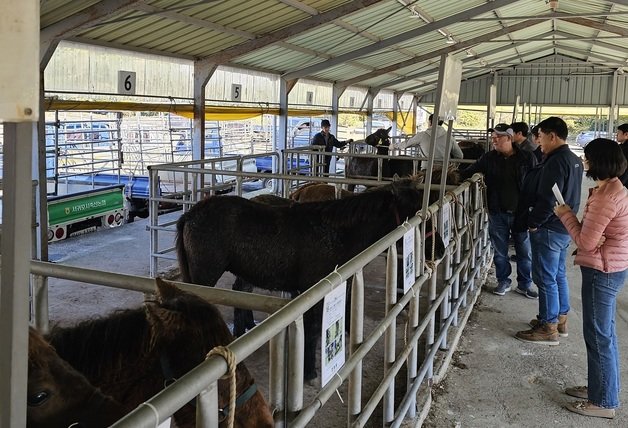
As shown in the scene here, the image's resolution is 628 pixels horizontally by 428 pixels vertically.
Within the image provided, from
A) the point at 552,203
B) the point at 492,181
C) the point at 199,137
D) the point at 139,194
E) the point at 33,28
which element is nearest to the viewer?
the point at 33,28

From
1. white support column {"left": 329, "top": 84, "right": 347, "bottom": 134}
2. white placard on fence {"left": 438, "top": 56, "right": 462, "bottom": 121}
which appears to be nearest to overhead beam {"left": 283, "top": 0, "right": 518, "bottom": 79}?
white support column {"left": 329, "top": 84, "right": 347, "bottom": 134}

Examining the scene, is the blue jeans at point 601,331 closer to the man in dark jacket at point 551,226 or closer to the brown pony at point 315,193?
the man in dark jacket at point 551,226

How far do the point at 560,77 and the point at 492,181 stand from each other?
855 inches

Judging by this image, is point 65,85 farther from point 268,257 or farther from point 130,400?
point 130,400

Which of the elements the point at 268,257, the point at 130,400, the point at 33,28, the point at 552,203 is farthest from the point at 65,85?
the point at 33,28

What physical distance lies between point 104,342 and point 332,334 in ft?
2.38

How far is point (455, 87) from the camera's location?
366cm

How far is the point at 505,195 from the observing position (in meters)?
5.76

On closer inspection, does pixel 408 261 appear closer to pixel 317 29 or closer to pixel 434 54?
pixel 317 29

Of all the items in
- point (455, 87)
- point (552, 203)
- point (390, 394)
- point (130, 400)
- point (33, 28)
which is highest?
point (455, 87)

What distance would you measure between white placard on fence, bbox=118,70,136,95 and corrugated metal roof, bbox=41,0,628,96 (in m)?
0.37

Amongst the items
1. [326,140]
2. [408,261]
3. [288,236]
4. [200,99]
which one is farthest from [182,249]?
[326,140]

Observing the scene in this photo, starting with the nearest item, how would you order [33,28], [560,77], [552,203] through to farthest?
[33,28] < [552,203] < [560,77]

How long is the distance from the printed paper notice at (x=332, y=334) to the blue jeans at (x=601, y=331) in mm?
2094
